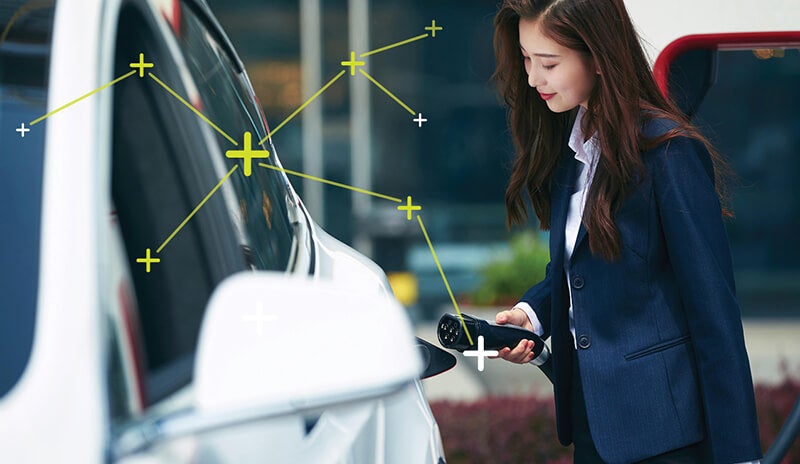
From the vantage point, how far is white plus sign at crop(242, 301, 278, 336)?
44.1 inches

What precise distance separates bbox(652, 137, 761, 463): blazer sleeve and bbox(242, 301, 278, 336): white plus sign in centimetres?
107

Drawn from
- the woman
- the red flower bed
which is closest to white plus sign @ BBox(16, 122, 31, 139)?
the woman

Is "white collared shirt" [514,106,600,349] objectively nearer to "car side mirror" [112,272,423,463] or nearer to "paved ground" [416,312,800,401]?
"car side mirror" [112,272,423,463]

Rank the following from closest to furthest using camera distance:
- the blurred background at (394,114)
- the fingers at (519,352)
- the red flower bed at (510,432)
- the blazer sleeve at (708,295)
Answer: the blazer sleeve at (708,295), the fingers at (519,352), the red flower bed at (510,432), the blurred background at (394,114)

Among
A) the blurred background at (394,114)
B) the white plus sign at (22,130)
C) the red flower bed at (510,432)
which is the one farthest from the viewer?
the blurred background at (394,114)

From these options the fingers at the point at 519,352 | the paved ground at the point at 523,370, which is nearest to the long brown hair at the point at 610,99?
the fingers at the point at 519,352

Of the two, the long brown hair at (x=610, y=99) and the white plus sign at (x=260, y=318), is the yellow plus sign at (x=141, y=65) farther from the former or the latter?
the long brown hair at (x=610, y=99)

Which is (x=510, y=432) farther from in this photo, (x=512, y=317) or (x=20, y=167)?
(x=20, y=167)

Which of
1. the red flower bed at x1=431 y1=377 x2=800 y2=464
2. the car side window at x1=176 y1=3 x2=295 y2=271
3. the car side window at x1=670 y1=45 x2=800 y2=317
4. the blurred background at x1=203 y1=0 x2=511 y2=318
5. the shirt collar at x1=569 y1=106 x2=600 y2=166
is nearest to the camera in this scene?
the car side window at x1=176 y1=3 x2=295 y2=271

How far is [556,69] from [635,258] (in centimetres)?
38

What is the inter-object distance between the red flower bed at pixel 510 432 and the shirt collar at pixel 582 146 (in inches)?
93.6

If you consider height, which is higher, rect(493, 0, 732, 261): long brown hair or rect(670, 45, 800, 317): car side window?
rect(493, 0, 732, 261): long brown hair

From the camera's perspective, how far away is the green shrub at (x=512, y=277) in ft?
21.9

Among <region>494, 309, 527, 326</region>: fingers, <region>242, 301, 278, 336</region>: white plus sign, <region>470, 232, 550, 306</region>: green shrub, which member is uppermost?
<region>242, 301, 278, 336</region>: white plus sign
